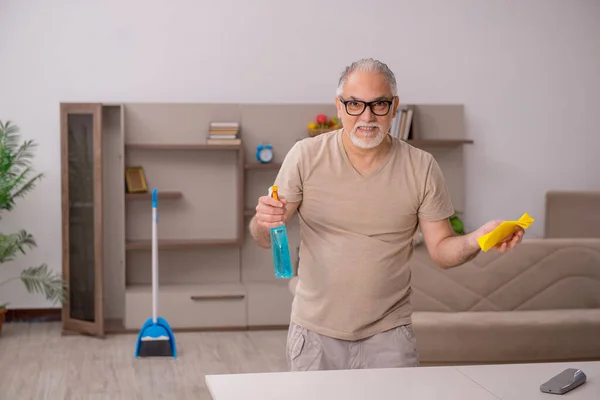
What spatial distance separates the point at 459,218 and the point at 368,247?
462 centimetres

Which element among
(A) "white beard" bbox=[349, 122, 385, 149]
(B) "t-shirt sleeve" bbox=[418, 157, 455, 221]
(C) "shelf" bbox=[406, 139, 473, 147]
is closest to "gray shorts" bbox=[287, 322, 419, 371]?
(B) "t-shirt sleeve" bbox=[418, 157, 455, 221]

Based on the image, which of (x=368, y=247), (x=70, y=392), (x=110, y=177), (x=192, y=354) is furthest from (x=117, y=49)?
(x=368, y=247)

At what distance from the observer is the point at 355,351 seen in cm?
265

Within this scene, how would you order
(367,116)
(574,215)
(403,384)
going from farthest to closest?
(574,215) < (367,116) < (403,384)

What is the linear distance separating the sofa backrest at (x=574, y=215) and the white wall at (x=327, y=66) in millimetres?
205

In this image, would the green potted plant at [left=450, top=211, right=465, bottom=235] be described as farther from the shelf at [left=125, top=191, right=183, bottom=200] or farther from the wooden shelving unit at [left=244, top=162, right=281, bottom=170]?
the shelf at [left=125, top=191, right=183, bottom=200]

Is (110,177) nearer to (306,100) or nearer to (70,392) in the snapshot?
(306,100)

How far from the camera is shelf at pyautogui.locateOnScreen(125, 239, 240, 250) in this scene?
652cm

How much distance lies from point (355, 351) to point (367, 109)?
730 millimetres

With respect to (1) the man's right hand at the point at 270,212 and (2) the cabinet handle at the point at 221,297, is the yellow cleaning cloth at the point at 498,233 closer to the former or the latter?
(1) the man's right hand at the point at 270,212

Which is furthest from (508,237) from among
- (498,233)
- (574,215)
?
(574,215)

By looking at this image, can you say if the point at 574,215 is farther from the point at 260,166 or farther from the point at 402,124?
the point at 260,166

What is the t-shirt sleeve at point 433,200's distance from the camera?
2645mm

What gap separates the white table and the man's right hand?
419mm
